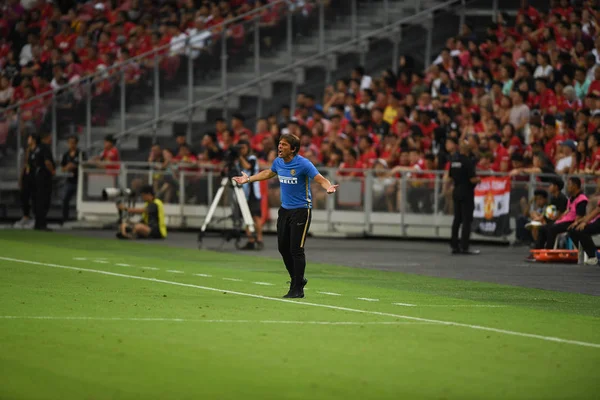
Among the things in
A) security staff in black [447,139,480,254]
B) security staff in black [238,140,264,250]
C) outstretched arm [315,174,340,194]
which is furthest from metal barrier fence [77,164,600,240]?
outstretched arm [315,174,340,194]

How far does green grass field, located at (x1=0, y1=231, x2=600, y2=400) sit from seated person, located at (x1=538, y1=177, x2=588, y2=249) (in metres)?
4.68

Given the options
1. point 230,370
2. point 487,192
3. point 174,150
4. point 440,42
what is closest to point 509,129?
point 487,192

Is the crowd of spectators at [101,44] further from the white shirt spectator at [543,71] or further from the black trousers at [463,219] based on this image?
the black trousers at [463,219]

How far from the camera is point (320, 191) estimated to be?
2859 cm

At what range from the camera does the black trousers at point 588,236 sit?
21734mm

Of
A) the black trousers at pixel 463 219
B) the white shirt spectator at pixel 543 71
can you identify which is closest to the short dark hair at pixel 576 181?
the black trousers at pixel 463 219

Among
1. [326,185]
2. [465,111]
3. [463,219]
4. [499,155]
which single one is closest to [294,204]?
[326,185]

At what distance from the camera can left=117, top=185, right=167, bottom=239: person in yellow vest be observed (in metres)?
27.8

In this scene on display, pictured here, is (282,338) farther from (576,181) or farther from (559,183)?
(559,183)

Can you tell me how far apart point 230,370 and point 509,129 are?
17967 mm

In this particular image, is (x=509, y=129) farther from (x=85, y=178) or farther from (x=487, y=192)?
(x=85, y=178)

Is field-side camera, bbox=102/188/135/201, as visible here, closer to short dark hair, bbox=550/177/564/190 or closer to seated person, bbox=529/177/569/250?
seated person, bbox=529/177/569/250

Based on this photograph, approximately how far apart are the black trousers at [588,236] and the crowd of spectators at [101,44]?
13.9 metres

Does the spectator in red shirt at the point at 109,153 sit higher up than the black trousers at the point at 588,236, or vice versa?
the spectator in red shirt at the point at 109,153
